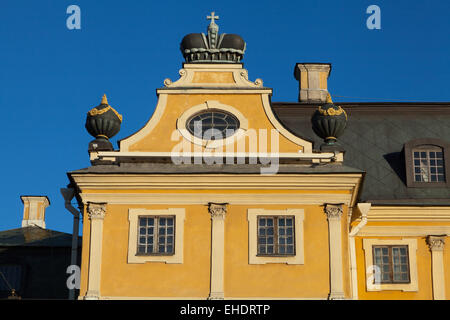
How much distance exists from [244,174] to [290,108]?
7291 millimetres

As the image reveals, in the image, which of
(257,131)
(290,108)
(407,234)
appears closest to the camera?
(257,131)

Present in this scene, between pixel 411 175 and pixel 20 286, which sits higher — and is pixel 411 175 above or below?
above

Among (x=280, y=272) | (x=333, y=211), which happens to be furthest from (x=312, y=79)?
(x=280, y=272)

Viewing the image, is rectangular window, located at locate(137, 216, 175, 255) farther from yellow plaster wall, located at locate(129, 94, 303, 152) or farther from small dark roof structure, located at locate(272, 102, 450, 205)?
small dark roof structure, located at locate(272, 102, 450, 205)

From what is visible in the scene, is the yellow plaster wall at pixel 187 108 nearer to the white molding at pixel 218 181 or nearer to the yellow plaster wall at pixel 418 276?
the white molding at pixel 218 181

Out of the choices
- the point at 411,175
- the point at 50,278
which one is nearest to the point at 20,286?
the point at 50,278

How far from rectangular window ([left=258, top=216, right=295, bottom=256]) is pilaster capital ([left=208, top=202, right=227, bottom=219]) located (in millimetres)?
1038

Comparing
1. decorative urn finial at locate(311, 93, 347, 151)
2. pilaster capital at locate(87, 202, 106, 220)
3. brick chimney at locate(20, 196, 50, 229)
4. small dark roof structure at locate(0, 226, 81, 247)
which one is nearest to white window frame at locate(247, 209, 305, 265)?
decorative urn finial at locate(311, 93, 347, 151)

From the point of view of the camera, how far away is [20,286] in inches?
1319

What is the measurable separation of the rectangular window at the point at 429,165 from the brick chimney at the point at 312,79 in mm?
5413

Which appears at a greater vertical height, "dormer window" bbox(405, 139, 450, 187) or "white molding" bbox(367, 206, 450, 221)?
"dormer window" bbox(405, 139, 450, 187)

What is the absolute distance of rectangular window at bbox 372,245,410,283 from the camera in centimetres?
3228
